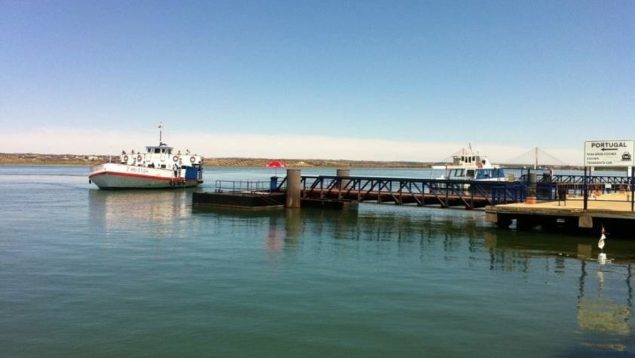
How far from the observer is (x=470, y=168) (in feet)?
171

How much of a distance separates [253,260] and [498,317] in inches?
381

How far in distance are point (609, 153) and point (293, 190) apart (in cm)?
2144

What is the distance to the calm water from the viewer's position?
35.4 ft

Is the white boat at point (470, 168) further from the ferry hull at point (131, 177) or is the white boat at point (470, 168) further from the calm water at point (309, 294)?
the ferry hull at point (131, 177)

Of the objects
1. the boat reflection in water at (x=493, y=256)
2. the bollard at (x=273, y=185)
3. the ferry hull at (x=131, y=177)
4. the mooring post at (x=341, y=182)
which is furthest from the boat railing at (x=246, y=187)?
the boat reflection in water at (x=493, y=256)

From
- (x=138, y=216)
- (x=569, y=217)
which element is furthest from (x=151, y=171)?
(x=569, y=217)

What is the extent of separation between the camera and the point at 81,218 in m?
35.2

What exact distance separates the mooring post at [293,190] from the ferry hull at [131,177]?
107 feet

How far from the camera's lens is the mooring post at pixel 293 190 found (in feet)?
134

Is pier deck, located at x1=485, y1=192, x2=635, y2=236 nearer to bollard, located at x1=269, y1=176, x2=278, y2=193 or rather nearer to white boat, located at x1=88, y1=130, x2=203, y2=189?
bollard, located at x1=269, y1=176, x2=278, y2=193

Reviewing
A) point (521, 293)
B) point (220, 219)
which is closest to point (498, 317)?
point (521, 293)

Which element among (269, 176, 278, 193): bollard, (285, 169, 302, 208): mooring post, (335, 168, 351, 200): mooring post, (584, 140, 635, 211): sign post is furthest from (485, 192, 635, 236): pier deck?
(269, 176, 278, 193): bollard

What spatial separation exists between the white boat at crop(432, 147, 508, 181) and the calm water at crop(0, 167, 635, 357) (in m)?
24.1

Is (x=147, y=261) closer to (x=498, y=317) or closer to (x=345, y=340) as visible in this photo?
(x=345, y=340)
